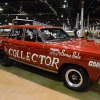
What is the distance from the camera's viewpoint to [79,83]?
3.61 meters

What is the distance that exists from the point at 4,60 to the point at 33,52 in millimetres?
1895

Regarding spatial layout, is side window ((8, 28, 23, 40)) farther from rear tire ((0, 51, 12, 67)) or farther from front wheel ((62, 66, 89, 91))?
front wheel ((62, 66, 89, 91))

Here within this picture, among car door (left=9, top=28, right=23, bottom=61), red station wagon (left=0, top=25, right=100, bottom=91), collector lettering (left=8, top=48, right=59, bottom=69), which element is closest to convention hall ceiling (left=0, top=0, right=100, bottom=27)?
car door (left=9, top=28, right=23, bottom=61)

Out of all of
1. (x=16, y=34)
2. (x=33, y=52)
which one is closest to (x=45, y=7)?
(x=16, y=34)

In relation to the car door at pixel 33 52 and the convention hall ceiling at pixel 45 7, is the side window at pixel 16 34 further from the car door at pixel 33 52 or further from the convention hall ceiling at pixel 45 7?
the convention hall ceiling at pixel 45 7

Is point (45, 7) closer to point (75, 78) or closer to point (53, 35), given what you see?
point (53, 35)

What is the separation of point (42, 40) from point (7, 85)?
1.57 metres

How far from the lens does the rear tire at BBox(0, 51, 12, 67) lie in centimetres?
553

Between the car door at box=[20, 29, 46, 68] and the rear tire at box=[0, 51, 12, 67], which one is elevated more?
the car door at box=[20, 29, 46, 68]

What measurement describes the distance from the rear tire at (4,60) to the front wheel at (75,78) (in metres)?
2.62

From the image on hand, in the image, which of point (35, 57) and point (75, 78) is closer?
point (75, 78)

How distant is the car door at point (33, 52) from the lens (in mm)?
4094

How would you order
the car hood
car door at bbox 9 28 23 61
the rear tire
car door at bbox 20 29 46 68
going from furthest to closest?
the rear tire
car door at bbox 9 28 23 61
car door at bbox 20 29 46 68
the car hood

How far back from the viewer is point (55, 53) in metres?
3.78
